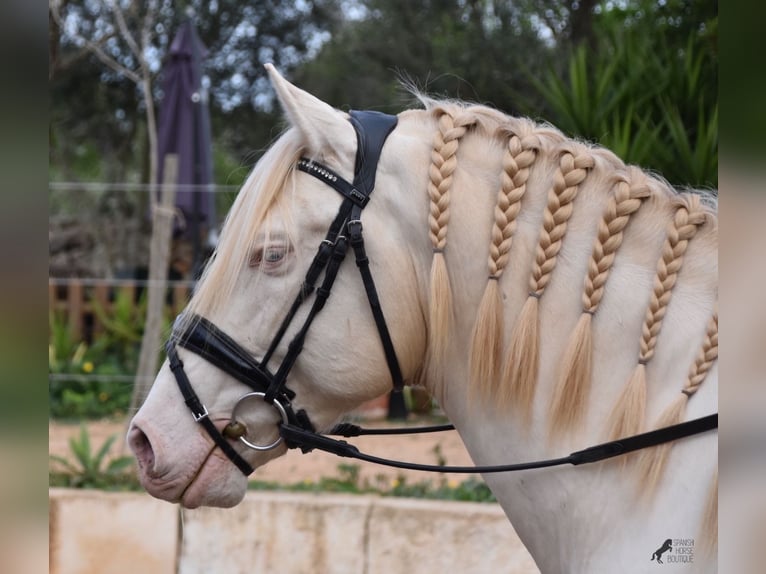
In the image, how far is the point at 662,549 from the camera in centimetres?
148

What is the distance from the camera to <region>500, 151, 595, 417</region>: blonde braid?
5.32ft

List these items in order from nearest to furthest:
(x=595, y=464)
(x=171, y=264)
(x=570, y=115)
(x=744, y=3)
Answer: (x=744, y=3)
(x=595, y=464)
(x=570, y=115)
(x=171, y=264)

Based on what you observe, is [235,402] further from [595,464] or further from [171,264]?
[171,264]

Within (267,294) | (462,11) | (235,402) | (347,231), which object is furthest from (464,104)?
(462,11)

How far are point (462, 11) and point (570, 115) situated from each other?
7.27 meters

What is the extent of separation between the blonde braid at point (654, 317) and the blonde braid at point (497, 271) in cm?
26

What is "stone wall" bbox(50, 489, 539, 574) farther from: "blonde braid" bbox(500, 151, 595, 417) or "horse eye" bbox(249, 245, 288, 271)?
"horse eye" bbox(249, 245, 288, 271)

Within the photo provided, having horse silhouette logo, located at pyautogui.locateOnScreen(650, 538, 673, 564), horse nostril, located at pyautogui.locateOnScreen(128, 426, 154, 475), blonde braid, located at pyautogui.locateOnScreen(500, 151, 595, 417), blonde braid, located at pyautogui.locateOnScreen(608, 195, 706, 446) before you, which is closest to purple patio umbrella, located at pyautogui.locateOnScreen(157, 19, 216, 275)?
horse nostril, located at pyautogui.locateOnScreen(128, 426, 154, 475)

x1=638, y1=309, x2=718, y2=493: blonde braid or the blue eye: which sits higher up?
the blue eye

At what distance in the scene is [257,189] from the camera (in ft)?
5.79

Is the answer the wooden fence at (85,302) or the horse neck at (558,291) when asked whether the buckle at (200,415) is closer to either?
A: the horse neck at (558,291)

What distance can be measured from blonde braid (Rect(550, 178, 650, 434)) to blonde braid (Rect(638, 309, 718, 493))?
16cm

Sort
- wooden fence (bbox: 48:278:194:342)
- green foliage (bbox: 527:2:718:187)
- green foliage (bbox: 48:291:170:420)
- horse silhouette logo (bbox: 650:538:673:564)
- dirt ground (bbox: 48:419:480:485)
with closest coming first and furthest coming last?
horse silhouette logo (bbox: 650:538:673:564) < green foliage (bbox: 527:2:718:187) < dirt ground (bbox: 48:419:480:485) < green foliage (bbox: 48:291:170:420) < wooden fence (bbox: 48:278:194:342)

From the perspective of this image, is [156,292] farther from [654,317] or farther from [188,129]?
[654,317]
